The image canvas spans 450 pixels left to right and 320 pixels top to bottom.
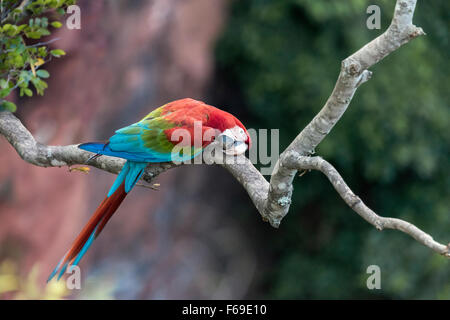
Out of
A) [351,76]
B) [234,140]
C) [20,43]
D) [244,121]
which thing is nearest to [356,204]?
[351,76]

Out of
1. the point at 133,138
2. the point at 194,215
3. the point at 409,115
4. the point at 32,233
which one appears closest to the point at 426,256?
the point at 409,115

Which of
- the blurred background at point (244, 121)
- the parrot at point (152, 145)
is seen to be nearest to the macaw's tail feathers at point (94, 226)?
the parrot at point (152, 145)

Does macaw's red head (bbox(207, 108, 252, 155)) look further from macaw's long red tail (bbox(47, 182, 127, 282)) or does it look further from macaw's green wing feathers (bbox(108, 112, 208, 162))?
macaw's long red tail (bbox(47, 182, 127, 282))

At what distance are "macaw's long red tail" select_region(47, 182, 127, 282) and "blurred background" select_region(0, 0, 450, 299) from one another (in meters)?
1.59

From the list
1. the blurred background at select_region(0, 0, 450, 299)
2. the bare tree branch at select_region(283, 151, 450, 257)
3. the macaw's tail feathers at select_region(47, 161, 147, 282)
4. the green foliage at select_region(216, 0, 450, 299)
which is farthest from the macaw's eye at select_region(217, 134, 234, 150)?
the green foliage at select_region(216, 0, 450, 299)

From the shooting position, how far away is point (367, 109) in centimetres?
345

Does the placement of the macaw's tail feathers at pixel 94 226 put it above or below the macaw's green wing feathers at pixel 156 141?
below

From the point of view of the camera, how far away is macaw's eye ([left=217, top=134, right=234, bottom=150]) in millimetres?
1604

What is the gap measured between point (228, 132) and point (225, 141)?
3cm

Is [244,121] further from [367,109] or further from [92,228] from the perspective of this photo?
[92,228]

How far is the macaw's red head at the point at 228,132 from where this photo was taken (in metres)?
1.60

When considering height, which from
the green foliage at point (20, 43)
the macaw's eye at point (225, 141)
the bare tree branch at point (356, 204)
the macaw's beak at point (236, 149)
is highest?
the green foliage at point (20, 43)

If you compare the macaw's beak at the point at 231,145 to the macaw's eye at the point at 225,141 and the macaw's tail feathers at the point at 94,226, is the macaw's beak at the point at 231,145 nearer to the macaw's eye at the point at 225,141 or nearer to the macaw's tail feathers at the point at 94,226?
the macaw's eye at the point at 225,141

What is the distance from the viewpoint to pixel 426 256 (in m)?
3.64
